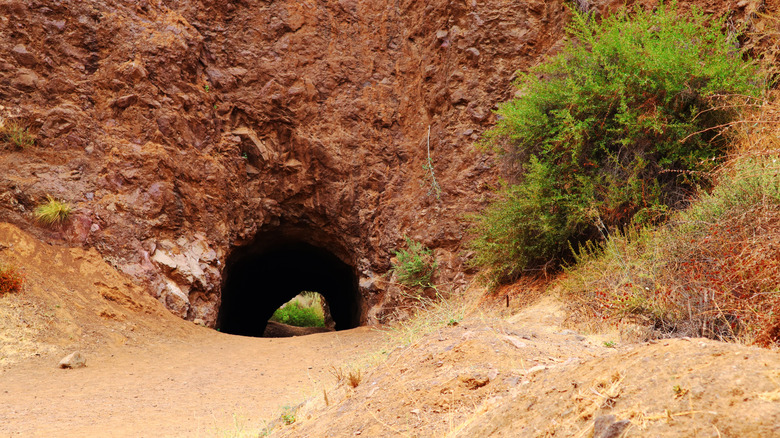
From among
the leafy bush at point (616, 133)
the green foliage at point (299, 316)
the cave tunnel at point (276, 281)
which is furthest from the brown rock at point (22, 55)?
the green foliage at point (299, 316)

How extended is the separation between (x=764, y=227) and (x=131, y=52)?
464 inches

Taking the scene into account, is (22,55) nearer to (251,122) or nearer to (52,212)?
(52,212)

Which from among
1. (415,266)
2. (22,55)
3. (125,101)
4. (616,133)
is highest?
(22,55)

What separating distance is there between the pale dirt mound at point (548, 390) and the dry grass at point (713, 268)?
1.95ft

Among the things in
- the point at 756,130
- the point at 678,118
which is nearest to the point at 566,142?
the point at 678,118

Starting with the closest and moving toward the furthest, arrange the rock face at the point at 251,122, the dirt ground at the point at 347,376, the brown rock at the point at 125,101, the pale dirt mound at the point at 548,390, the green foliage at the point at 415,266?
the pale dirt mound at the point at 548,390
the dirt ground at the point at 347,376
the rock face at the point at 251,122
the green foliage at the point at 415,266
the brown rock at the point at 125,101

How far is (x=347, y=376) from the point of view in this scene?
4.74 meters

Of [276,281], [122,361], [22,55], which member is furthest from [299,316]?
[122,361]

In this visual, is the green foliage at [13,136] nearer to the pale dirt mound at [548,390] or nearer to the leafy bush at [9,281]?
the leafy bush at [9,281]

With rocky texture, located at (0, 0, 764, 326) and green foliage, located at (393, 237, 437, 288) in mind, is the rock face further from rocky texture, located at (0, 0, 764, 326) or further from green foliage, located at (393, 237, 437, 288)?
green foliage, located at (393, 237, 437, 288)

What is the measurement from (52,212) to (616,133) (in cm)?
978

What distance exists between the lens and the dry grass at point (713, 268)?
3.80m

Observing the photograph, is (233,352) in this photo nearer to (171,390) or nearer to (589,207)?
(171,390)

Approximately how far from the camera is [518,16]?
1174 cm
